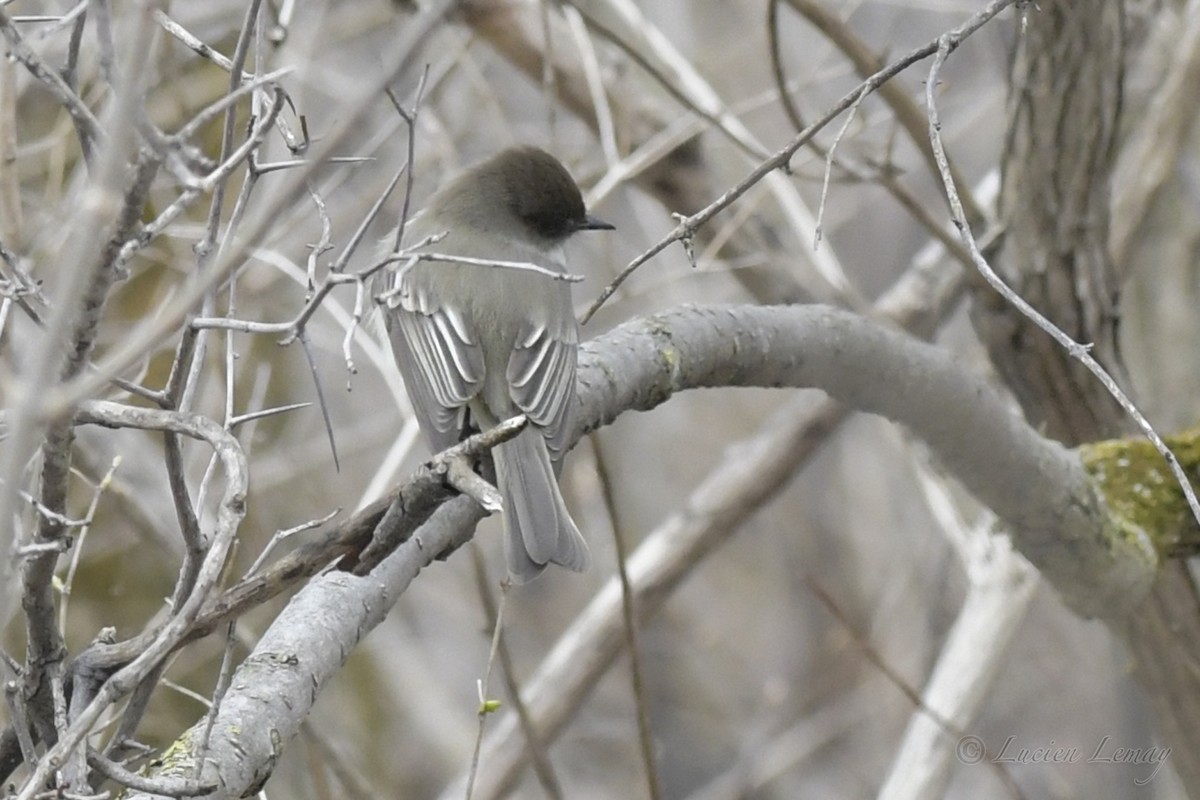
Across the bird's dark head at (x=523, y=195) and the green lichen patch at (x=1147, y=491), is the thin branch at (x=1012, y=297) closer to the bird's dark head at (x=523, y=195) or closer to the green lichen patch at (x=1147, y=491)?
the green lichen patch at (x=1147, y=491)

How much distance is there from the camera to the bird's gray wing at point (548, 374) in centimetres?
323

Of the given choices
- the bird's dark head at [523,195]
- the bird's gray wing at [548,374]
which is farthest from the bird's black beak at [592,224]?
the bird's gray wing at [548,374]

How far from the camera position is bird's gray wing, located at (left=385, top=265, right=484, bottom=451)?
3.62 meters

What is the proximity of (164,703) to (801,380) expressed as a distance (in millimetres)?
4660

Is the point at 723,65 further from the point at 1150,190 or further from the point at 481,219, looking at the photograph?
the point at 481,219

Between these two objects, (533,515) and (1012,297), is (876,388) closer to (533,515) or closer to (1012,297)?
(533,515)

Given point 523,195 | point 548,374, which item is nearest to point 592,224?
point 523,195

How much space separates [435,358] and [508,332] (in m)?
0.22

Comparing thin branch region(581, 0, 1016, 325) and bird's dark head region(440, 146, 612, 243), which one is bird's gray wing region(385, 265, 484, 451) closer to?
bird's dark head region(440, 146, 612, 243)

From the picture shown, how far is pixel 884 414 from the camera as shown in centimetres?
325

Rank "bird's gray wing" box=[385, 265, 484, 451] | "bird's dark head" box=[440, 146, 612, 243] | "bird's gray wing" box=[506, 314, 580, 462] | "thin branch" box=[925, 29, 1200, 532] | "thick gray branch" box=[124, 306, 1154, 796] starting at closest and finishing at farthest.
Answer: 1. "thin branch" box=[925, 29, 1200, 532]
2. "thick gray branch" box=[124, 306, 1154, 796]
3. "bird's gray wing" box=[506, 314, 580, 462]
4. "bird's gray wing" box=[385, 265, 484, 451]
5. "bird's dark head" box=[440, 146, 612, 243]

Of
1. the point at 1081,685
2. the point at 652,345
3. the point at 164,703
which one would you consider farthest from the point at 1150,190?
the point at 1081,685

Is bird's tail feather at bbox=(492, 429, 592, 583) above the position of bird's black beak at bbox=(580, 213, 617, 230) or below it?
below

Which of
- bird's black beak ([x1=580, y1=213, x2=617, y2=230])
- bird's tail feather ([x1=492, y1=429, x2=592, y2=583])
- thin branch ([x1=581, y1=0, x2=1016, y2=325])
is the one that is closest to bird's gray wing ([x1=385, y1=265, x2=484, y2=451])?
bird's tail feather ([x1=492, y1=429, x2=592, y2=583])
